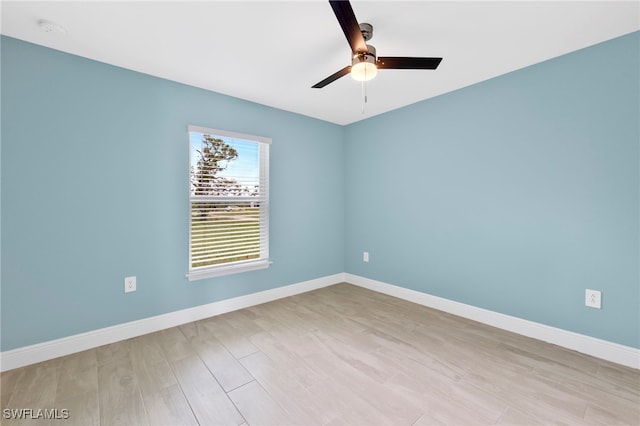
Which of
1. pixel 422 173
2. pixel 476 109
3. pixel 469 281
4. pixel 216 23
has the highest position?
pixel 216 23

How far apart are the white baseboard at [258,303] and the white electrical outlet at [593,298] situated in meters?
0.26

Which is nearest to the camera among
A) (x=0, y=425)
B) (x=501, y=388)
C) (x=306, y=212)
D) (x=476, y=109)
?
(x=0, y=425)

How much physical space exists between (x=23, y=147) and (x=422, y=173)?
3.62 m

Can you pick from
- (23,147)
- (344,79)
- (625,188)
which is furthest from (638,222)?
(23,147)

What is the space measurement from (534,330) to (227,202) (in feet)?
10.5

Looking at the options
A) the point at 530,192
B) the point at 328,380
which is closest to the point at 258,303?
the point at 328,380

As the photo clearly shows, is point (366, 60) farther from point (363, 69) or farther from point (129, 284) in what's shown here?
point (129, 284)

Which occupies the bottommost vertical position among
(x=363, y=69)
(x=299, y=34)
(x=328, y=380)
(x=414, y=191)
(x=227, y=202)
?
(x=328, y=380)

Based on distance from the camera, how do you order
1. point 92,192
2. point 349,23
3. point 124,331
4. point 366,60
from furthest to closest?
point 124,331
point 92,192
point 366,60
point 349,23

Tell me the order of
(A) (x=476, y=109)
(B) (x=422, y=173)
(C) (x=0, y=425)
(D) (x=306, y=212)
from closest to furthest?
(C) (x=0, y=425)
(A) (x=476, y=109)
(B) (x=422, y=173)
(D) (x=306, y=212)

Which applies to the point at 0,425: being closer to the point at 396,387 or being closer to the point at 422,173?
the point at 396,387

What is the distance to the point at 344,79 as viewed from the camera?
2654 mm

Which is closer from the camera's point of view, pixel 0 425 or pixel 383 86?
pixel 0 425

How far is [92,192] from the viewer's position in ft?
7.46
